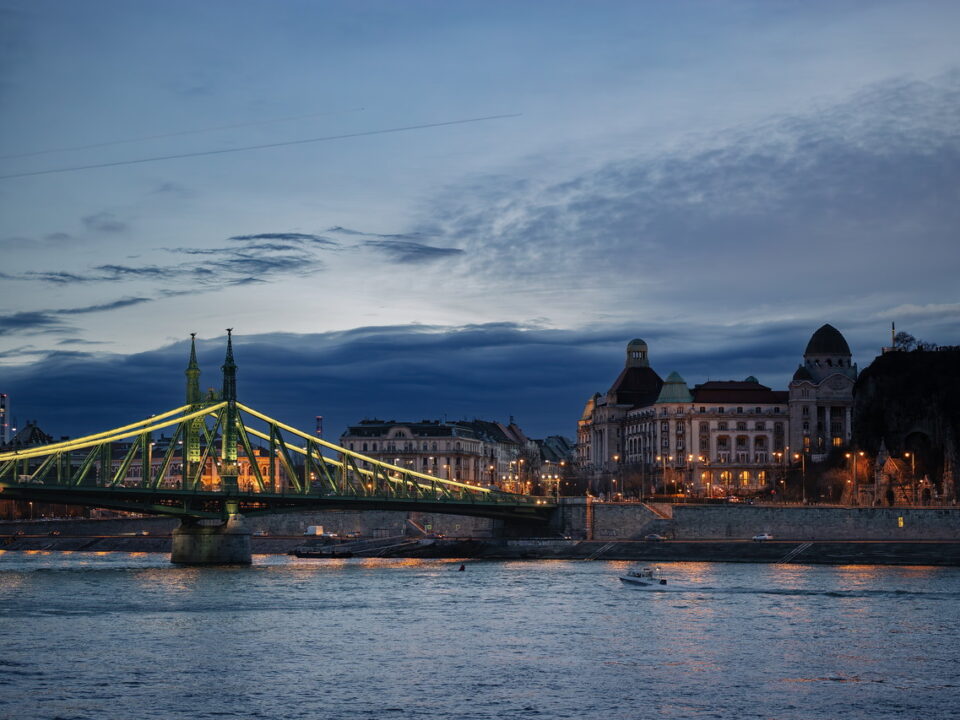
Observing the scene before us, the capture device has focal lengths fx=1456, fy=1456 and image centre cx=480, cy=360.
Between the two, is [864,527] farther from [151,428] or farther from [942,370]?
[151,428]

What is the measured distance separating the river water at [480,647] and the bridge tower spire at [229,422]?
1358cm

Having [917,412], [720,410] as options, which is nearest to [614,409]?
[720,410]

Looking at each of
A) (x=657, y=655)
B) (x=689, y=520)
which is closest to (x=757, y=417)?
(x=689, y=520)

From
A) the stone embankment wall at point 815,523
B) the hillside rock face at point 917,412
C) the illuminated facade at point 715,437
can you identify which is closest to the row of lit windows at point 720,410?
the illuminated facade at point 715,437

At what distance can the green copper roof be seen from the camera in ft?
559

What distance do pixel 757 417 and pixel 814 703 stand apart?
129 meters

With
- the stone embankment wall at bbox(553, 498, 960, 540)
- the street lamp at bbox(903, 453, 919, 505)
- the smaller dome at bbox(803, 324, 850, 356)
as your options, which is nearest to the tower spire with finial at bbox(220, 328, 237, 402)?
the stone embankment wall at bbox(553, 498, 960, 540)

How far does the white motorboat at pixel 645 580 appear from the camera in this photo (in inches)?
3066

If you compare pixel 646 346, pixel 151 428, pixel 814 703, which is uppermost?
pixel 646 346

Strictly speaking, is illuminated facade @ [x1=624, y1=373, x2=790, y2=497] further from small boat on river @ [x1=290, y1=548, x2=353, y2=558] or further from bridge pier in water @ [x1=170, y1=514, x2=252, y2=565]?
bridge pier in water @ [x1=170, y1=514, x2=252, y2=565]

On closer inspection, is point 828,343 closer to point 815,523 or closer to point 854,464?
point 854,464

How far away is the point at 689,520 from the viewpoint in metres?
111

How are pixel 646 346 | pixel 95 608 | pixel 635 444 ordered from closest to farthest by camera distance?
1. pixel 95 608
2. pixel 635 444
3. pixel 646 346

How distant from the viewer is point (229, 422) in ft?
350
